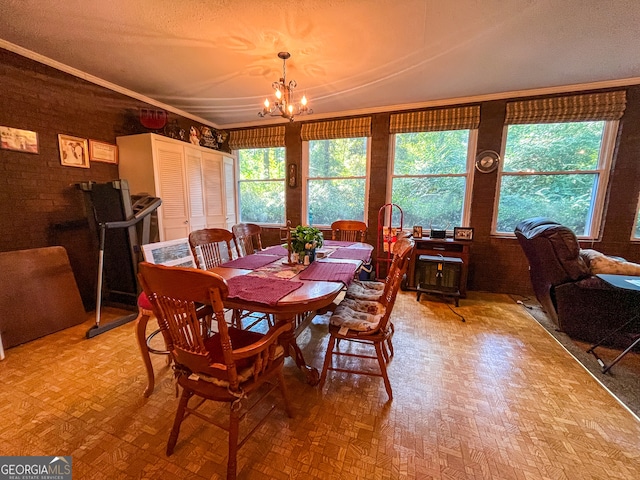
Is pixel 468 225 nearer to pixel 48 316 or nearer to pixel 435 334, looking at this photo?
pixel 435 334

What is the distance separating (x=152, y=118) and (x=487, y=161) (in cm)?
430

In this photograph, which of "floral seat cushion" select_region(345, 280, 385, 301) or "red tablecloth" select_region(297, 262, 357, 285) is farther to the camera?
"floral seat cushion" select_region(345, 280, 385, 301)

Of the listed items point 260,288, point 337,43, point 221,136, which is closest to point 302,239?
point 260,288

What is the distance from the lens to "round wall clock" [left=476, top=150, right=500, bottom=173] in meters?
3.40

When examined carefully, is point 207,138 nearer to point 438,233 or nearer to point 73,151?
point 73,151

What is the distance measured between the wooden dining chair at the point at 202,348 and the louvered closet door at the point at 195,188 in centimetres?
283

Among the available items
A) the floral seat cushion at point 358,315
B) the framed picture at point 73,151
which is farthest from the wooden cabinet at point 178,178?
the floral seat cushion at point 358,315

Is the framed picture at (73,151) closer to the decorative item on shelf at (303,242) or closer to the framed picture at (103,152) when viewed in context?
the framed picture at (103,152)

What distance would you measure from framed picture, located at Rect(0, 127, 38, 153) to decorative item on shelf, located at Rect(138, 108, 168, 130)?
3.14 feet

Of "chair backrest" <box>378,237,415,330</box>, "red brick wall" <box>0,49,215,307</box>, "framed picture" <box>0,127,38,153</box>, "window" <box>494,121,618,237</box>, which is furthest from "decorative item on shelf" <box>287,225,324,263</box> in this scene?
"window" <box>494,121,618,237</box>

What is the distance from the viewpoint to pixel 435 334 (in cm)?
242

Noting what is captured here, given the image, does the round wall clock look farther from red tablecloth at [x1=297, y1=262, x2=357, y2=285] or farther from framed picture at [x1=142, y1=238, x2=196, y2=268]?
framed picture at [x1=142, y1=238, x2=196, y2=268]

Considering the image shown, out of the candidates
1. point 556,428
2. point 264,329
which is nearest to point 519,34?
point 556,428

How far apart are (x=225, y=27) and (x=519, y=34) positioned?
238cm
